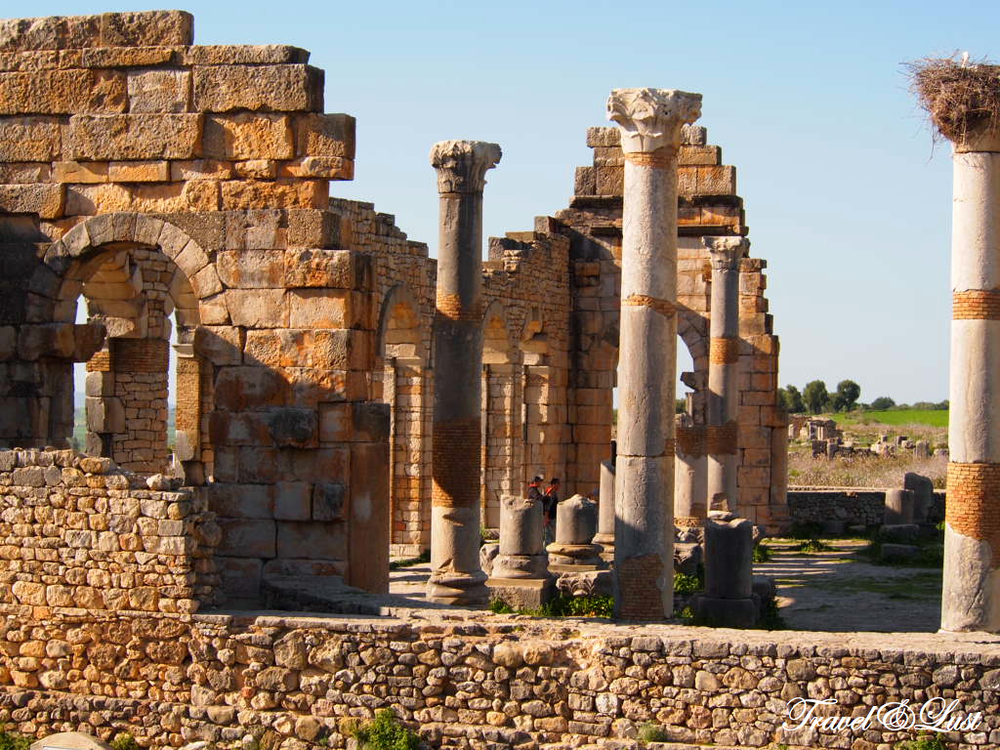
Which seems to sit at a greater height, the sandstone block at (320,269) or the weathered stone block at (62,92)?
the weathered stone block at (62,92)

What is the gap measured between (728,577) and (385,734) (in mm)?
5437

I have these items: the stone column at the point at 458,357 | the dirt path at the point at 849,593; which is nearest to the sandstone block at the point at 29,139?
the stone column at the point at 458,357

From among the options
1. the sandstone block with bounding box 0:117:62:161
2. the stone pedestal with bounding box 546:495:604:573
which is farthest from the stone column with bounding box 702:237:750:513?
the sandstone block with bounding box 0:117:62:161

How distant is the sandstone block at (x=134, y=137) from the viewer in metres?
13.8

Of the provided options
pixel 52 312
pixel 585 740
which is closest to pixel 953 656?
pixel 585 740

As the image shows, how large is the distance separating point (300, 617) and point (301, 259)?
3408mm

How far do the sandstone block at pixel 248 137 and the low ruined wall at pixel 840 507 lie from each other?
16.1 metres

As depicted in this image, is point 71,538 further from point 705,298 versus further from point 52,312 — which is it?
point 705,298

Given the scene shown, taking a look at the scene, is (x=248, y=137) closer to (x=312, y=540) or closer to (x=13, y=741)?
Result: (x=312, y=540)

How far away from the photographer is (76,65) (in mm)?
14102

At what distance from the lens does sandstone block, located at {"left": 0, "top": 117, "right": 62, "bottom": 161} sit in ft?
46.5

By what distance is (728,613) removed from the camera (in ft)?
49.9

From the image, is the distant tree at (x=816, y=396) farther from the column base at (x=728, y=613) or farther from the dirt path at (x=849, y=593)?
the column base at (x=728, y=613)

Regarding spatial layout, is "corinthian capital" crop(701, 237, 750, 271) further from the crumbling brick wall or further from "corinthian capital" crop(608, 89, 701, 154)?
the crumbling brick wall
